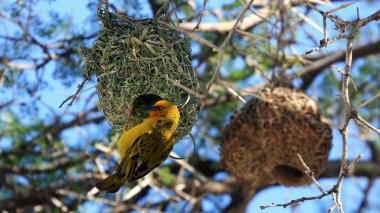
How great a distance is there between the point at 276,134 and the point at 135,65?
1.56 meters

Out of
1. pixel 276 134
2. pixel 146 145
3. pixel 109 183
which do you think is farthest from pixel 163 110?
pixel 276 134

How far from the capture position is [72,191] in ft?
19.6

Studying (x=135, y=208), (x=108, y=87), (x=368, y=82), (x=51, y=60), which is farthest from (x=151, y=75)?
(x=368, y=82)

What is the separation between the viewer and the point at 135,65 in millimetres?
3410

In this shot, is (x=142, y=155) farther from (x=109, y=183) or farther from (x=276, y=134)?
(x=276, y=134)

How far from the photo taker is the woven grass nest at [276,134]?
473 centimetres

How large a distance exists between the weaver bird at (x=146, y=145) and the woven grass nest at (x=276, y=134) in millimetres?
1422

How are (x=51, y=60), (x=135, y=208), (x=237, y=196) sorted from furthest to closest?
(x=237, y=196)
(x=135, y=208)
(x=51, y=60)

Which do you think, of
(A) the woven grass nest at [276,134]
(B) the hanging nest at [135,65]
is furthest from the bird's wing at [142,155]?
(A) the woven grass nest at [276,134]

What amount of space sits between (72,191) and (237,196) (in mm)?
1425

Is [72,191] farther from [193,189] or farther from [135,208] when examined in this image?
[193,189]

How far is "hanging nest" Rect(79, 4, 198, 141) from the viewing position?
11.2ft

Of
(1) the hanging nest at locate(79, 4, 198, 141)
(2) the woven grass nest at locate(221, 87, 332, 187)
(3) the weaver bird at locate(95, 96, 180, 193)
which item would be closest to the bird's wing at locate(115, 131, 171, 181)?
(3) the weaver bird at locate(95, 96, 180, 193)

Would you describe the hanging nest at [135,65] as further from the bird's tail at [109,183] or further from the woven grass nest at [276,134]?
the woven grass nest at [276,134]
